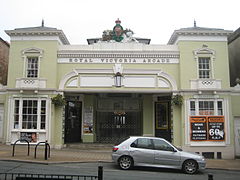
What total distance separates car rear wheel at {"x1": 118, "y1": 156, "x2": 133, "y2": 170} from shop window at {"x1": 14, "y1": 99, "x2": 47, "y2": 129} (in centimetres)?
658

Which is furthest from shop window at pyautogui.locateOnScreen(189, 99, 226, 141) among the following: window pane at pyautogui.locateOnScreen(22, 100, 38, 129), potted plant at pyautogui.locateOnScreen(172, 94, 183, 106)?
window pane at pyautogui.locateOnScreen(22, 100, 38, 129)

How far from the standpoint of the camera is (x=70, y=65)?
1523 cm

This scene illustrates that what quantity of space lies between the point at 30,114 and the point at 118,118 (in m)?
6.02

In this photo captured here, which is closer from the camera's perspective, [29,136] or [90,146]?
[29,136]

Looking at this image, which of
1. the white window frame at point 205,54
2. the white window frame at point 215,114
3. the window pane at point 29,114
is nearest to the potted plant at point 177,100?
the white window frame at point 215,114

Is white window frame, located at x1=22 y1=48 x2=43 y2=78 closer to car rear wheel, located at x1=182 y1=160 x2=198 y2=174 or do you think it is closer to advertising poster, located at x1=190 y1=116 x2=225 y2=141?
advertising poster, located at x1=190 y1=116 x2=225 y2=141

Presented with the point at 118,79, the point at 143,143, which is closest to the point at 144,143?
the point at 143,143

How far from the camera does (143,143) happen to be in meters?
10.2

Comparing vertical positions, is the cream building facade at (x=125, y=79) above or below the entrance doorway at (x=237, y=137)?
above

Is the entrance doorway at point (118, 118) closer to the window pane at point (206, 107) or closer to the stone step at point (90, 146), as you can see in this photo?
the stone step at point (90, 146)

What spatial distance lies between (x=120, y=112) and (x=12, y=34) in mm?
8756

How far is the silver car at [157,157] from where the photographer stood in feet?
32.4

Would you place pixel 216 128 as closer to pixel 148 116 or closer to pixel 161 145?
pixel 148 116

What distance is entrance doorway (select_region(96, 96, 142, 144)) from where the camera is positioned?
17.4 metres
